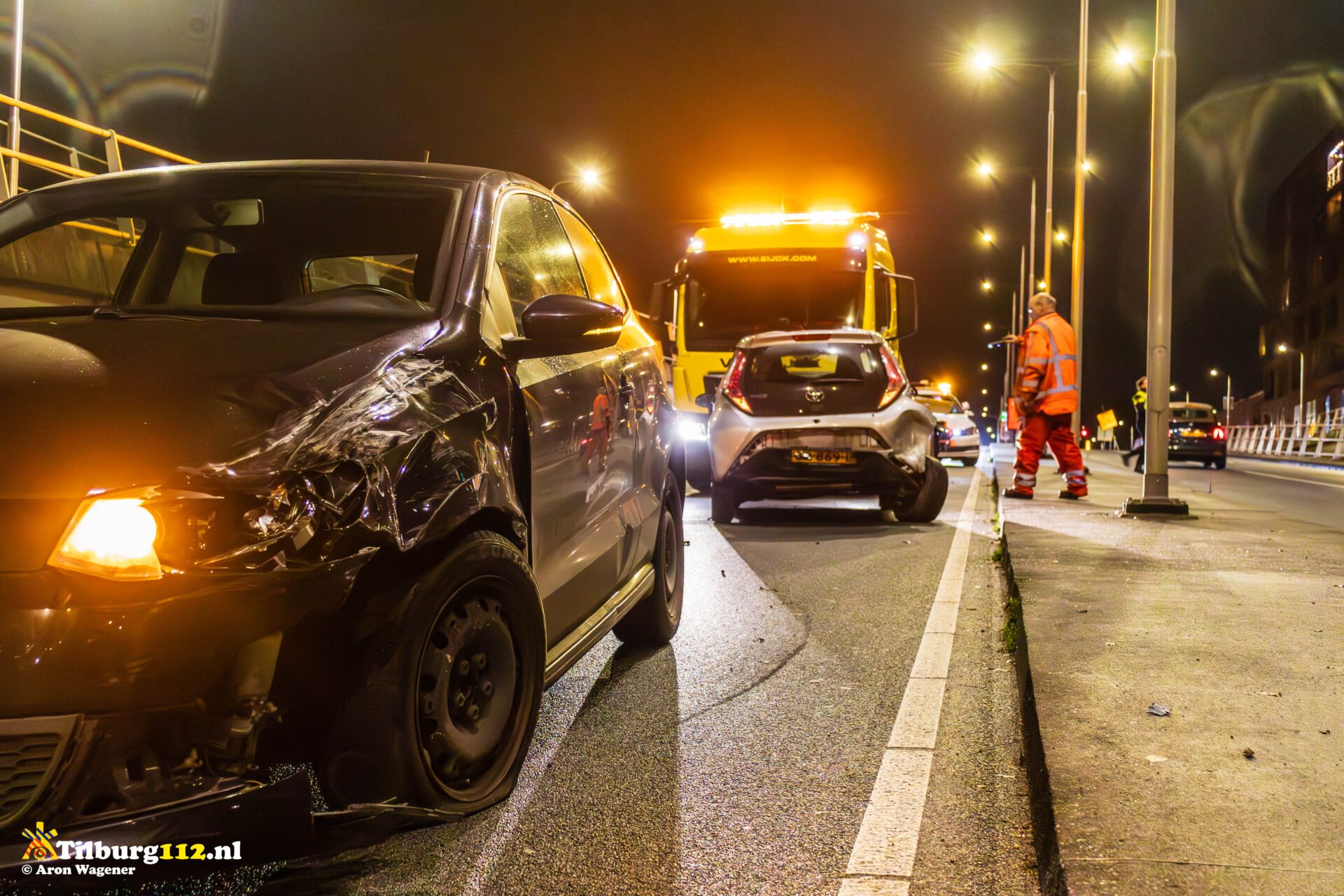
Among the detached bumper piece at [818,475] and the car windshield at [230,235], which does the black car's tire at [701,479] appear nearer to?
the detached bumper piece at [818,475]

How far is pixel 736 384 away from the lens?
11.8 metres

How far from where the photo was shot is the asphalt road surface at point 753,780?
2.98 m

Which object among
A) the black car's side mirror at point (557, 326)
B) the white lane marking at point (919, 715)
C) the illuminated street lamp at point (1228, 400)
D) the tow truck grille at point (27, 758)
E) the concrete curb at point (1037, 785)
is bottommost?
the illuminated street lamp at point (1228, 400)

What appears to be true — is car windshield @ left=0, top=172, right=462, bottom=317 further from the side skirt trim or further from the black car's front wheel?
the black car's front wheel

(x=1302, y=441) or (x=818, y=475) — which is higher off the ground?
(x=818, y=475)

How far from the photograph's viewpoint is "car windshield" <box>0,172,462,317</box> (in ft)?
13.5

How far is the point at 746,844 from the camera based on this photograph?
10.4 feet

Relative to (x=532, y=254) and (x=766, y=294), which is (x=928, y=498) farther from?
(x=532, y=254)

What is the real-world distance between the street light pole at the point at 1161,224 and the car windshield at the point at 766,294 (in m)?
5.81

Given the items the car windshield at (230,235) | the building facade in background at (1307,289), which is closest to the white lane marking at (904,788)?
the car windshield at (230,235)

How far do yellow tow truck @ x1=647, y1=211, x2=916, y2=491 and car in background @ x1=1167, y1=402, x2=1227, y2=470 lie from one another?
1656 cm

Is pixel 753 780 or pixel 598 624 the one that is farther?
pixel 598 624

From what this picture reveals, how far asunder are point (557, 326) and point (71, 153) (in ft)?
33.6

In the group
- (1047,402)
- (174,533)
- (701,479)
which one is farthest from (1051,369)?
(174,533)
